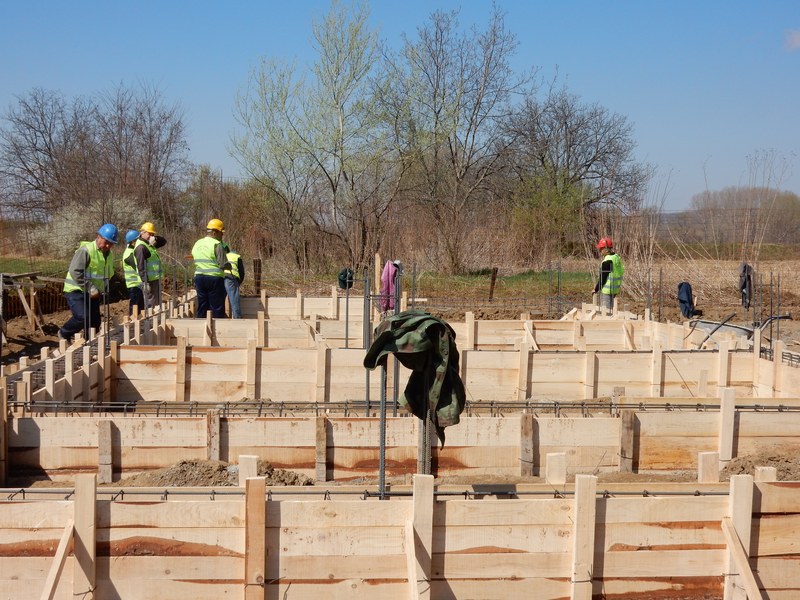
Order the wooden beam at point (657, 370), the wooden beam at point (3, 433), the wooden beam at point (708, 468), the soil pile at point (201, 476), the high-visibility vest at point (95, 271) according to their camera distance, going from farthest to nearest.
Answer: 1. the high-visibility vest at point (95, 271)
2. the wooden beam at point (657, 370)
3. the wooden beam at point (3, 433)
4. the soil pile at point (201, 476)
5. the wooden beam at point (708, 468)

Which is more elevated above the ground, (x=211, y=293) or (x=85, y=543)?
(x=211, y=293)

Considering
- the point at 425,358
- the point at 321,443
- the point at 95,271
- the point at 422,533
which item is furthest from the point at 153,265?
the point at 422,533

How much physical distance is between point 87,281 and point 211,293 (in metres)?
2.67

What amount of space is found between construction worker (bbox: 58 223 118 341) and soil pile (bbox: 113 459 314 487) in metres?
5.62

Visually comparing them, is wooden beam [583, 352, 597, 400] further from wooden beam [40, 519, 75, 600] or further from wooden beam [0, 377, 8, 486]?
wooden beam [40, 519, 75, 600]

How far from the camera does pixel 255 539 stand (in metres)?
4.75

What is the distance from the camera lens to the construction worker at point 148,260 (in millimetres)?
14352

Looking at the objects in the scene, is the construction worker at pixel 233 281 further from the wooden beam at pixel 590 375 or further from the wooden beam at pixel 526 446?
the wooden beam at pixel 526 446

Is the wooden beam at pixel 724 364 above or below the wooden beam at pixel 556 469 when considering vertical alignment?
above

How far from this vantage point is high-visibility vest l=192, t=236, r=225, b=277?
14164 mm

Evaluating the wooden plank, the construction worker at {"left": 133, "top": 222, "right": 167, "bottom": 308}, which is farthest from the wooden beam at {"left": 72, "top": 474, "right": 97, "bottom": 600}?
the construction worker at {"left": 133, "top": 222, "right": 167, "bottom": 308}

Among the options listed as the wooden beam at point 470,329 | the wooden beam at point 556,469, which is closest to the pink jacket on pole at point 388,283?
the wooden beam at point 470,329

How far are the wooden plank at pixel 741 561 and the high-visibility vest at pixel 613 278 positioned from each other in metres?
10.1

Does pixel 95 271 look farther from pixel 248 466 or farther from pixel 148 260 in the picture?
pixel 248 466
